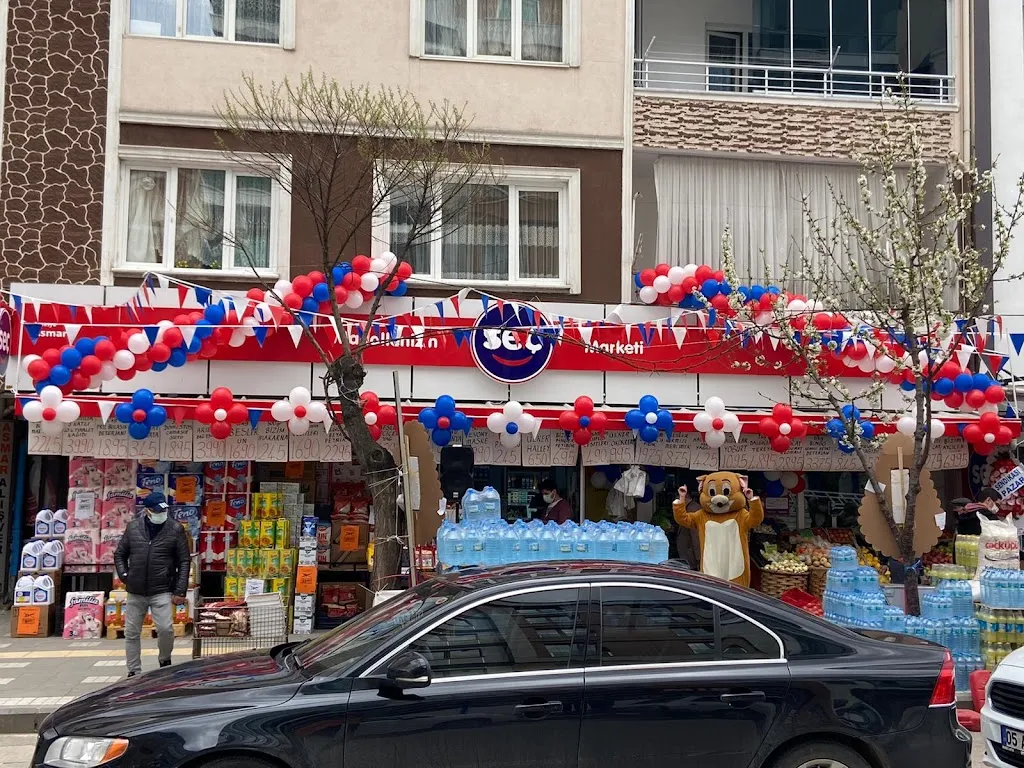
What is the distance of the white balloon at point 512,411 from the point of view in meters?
11.5

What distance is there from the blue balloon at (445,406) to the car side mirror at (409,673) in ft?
21.4

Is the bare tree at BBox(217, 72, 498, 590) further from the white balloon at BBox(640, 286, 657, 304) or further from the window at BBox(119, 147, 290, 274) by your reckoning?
the white balloon at BBox(640, 286, 657, 304)

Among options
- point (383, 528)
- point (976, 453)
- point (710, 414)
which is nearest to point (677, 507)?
point (710, 414)

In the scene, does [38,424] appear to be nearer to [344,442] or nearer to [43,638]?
[43,638]

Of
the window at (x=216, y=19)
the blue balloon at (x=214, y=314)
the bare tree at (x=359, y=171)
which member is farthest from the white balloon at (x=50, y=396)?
the window at (x=216, y=19)

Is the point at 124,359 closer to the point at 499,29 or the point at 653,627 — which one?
the point at 499,29

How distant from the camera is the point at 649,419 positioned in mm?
11695

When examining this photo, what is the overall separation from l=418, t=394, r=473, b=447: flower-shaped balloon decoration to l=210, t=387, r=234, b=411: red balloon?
7.32 feet

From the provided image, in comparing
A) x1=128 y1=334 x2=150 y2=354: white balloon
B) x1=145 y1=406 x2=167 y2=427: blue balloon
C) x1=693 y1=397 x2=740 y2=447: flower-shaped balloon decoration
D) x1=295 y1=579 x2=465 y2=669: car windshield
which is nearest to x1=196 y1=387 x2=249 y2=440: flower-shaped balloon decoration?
x1=145 y1=406 x2=167 y2=427: blue balloon

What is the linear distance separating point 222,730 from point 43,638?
810cm

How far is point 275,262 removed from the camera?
41.2 feet

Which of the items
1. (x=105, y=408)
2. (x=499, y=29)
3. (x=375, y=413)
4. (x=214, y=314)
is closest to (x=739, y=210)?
(x=499, y=29)

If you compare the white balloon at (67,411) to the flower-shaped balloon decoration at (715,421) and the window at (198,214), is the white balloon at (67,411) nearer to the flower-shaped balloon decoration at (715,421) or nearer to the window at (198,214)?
the window at (198,214)

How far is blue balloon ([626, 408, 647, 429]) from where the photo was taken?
1166cm
